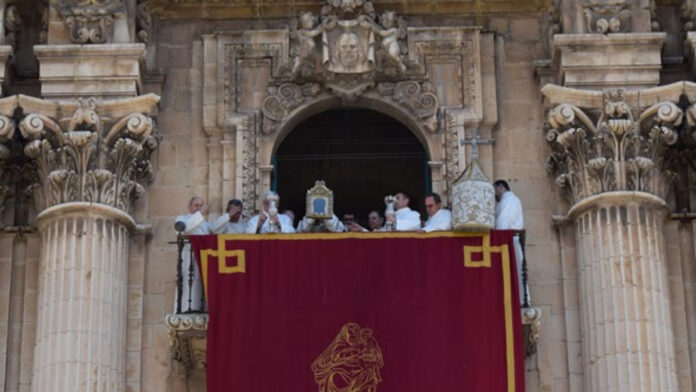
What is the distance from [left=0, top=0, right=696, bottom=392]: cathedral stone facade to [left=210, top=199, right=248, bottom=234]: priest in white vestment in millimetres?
551

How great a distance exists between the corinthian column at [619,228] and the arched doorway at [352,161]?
8.81ft

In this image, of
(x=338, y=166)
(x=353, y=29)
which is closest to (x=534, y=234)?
(x=353, y=29)

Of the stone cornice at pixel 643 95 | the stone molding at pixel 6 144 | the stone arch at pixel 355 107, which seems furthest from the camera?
the stone arch at pixel 355 107

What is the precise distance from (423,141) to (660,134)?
3357 mm

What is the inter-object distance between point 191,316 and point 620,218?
5785 millimetres

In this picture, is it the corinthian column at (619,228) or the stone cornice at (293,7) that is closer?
the corinthian column at (619,228)

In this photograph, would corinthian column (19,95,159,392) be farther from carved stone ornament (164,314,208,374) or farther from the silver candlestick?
the silver candlestick

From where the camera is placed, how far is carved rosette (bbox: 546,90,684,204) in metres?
29.2

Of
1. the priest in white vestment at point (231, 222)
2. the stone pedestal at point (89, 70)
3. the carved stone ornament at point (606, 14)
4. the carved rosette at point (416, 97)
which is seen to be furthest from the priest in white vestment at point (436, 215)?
the stone pedestal at point (89, 70)

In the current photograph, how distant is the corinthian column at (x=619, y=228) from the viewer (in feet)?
92.6

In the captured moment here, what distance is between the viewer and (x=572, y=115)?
29.7m

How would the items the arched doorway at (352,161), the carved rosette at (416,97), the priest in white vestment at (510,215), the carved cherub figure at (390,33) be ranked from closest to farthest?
1. the priest in white vestment at (510,215)
2. the carved rosette at (416,97)
3. the carved cherub figure at (390,33)
4. the arched doorway at (352,161)

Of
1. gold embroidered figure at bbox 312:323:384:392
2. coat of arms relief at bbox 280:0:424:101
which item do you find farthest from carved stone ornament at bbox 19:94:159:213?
gold embroidered figure at bbox 312:323:384:392

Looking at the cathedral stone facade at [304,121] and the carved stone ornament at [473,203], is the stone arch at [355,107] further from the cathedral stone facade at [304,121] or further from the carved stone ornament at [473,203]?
the carved stone ornament at [473,203]
